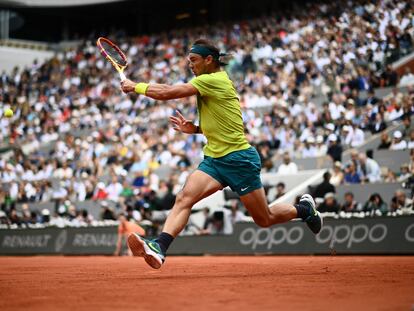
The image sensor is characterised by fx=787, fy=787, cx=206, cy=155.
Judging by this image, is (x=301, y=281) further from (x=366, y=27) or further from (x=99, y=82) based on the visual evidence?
(x=99, y=82)

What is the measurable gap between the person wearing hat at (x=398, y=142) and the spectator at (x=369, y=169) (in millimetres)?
716

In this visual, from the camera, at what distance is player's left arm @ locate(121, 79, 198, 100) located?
8617mm

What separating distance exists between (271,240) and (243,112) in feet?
25.9

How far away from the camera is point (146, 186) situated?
77.3 feet

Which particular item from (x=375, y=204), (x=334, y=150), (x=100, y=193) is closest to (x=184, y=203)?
(x=375, y=204)

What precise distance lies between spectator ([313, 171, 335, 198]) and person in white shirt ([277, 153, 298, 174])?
2144 millimetres

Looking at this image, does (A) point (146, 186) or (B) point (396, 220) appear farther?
(A) point (146, 186)

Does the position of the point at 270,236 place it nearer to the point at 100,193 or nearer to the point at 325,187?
the point at 325,187

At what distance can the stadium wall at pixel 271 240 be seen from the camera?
15758 mm

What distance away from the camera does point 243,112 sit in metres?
24.8

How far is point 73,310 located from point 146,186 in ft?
59.6

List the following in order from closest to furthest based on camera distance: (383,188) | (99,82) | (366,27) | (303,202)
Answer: (303,202)
(383,188)
(366,27)
(99,82)

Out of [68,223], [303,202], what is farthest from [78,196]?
[303,202]

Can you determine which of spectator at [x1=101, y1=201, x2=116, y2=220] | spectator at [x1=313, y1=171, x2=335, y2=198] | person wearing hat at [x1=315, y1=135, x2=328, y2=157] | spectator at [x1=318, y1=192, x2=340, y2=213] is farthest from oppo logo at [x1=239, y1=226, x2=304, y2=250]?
spectator at [x1=101, y1=201, x2=116, y2=220]
